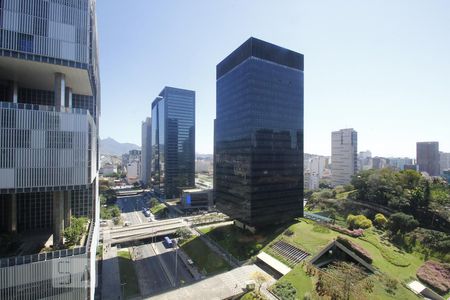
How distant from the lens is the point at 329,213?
265 ft

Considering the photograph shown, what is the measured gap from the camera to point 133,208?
114 meters

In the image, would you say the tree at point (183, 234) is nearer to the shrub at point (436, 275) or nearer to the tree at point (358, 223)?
the tree at point (358, 223)

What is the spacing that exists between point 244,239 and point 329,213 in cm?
3720

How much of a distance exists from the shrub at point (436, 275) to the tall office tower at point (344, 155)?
10885 centimetres

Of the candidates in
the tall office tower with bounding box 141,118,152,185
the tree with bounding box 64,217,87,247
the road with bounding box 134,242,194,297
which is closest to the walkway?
the road with bounding box 134,242,194,297

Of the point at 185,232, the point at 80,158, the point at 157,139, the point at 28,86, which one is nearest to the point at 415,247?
the point at 185,232

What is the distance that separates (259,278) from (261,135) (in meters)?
35.8

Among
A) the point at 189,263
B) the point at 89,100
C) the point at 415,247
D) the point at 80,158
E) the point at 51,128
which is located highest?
the point at 89,100

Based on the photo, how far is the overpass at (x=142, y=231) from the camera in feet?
217

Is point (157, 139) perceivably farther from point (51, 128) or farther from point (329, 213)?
point (51, 128)

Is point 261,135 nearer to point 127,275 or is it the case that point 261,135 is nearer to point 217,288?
point 217,288

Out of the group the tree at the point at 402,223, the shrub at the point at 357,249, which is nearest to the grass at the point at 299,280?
the shrub at the point at 357,249

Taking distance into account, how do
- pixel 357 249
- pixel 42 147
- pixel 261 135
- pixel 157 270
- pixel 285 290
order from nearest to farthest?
pixel 42 147
pixel 285 290
pixel 357 249
pixel 157 270
pixel 261 135

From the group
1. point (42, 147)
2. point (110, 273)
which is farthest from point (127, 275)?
point (42, 147)
